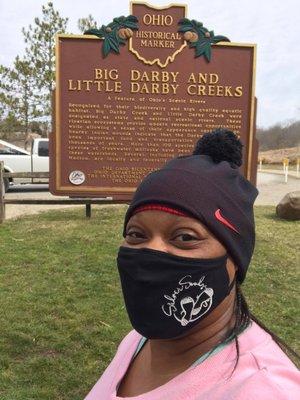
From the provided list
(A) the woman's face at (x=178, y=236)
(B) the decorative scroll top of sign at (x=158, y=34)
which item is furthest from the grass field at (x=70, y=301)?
(B) the decorative scroll top of sign at (x=158, y=34)

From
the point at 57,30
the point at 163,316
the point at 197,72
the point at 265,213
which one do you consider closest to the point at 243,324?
the point at 163,316

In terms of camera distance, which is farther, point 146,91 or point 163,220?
point 146,91

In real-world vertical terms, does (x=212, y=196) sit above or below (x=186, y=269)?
above

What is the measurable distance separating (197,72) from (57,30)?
1890cm

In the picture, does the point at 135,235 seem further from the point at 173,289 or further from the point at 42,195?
the point at 42,195

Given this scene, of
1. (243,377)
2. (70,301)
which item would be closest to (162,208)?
(243,377)

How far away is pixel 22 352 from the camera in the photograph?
389 cm

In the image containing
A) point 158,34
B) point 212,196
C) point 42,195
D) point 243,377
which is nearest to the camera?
point 243,377

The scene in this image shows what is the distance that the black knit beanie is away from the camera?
1286 millimetres

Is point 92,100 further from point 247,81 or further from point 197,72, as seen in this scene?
point 247,81

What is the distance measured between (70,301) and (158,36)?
9.23 ft

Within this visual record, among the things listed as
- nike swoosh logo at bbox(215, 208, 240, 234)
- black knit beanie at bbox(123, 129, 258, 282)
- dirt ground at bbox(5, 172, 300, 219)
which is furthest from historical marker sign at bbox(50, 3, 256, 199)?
dirt ground at bbox(5, 172, 300, 219)
